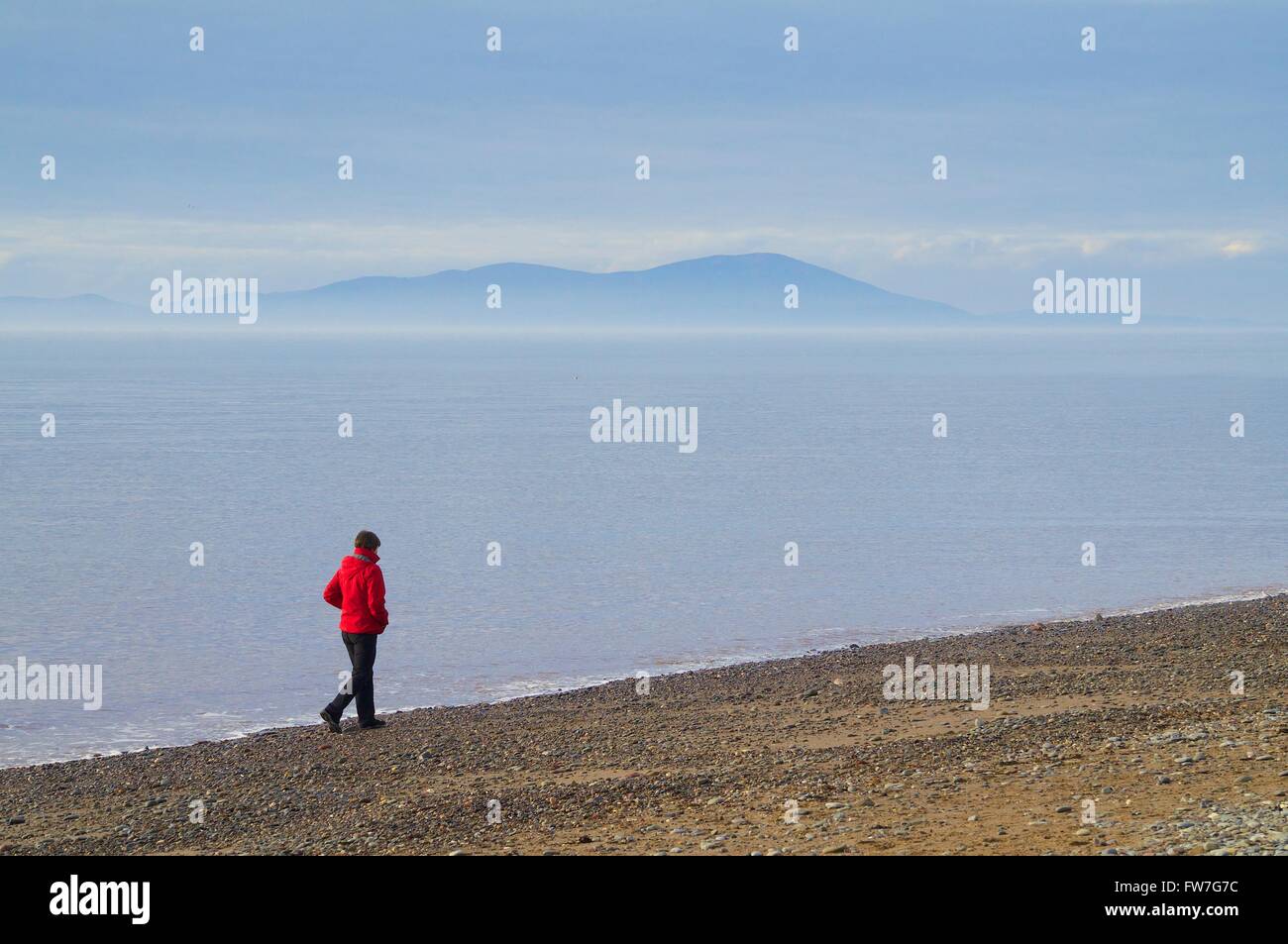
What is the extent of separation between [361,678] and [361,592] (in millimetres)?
984

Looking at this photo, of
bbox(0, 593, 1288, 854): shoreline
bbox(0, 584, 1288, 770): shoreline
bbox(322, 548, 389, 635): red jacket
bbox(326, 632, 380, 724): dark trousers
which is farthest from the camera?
bbox(0, 584, 1288, 770): shoreline

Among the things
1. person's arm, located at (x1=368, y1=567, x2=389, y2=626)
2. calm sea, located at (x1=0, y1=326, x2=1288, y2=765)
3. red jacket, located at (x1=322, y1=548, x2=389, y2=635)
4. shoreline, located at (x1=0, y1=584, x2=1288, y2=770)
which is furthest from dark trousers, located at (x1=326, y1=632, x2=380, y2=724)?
calm sea, located at (x1=0, y1=326, x2=1288, y2=765)

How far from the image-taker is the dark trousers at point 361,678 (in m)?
13.7

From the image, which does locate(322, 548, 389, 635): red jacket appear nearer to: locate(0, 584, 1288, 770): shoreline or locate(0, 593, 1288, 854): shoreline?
locate(0, 593, 1288, 854): shoreline

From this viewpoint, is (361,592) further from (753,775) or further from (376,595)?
(753,775)

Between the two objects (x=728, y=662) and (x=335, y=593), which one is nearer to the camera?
(x=335, y=593)

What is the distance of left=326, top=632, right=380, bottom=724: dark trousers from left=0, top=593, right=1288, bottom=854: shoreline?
26cm

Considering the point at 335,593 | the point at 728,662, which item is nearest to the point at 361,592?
the point at 335,593

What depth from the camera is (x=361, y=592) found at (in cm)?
1356

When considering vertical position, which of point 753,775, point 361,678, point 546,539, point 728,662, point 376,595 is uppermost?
point 546,539

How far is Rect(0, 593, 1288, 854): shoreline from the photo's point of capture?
899 centimetres
